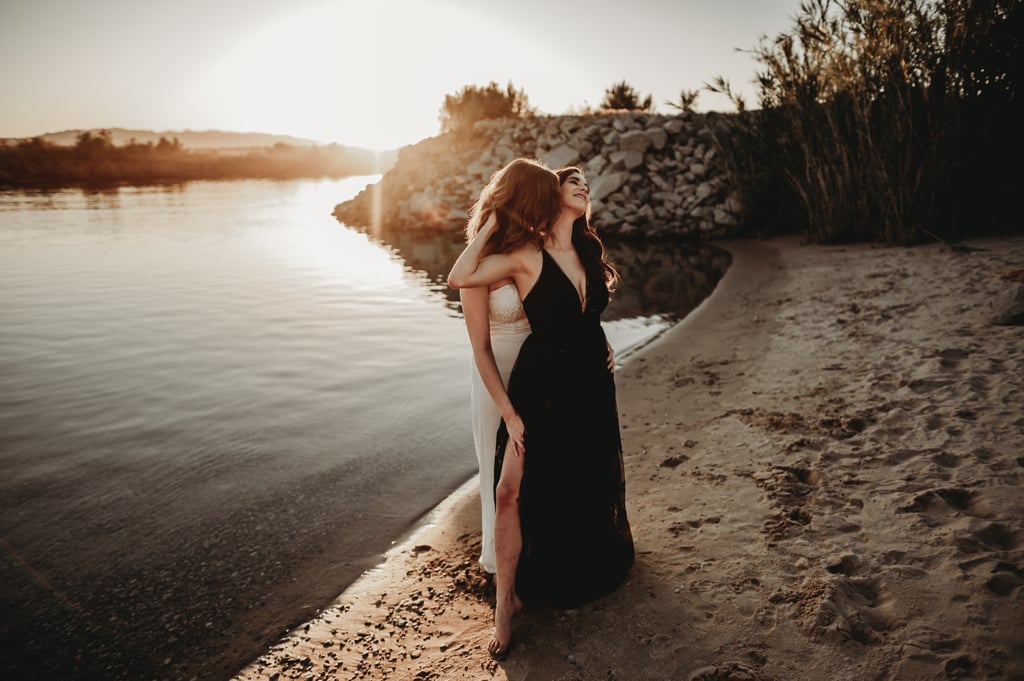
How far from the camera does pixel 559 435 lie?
2910 mm

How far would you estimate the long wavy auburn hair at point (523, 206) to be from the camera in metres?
→ 2.84

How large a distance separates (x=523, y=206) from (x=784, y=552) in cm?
221

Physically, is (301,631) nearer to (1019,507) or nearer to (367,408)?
(367,408)

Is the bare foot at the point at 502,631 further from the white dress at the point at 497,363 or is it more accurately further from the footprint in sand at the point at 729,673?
the footprint in sand at the point at 729,673

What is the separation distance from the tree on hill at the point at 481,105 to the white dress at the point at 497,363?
23327 mm

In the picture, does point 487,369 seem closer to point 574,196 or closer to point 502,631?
point 574,196

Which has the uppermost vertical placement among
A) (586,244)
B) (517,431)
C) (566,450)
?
(586,244)

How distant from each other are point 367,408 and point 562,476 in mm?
3839

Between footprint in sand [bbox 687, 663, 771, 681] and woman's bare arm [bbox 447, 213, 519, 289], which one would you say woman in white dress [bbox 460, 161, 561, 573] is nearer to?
woman's bare arm [bbox 447, 213, 519, 289]

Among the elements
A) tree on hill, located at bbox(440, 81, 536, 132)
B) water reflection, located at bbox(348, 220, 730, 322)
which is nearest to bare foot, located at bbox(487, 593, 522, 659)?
water reflection, located at bbox(348, 220, 730, 322)

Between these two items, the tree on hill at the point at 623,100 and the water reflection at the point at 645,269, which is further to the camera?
the tree on hill at the point at 623,100

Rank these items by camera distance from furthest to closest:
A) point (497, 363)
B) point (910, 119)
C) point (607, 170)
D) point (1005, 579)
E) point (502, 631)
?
point (607, 170) < point (910, 119) < point (497, 363) < point (502, 631) < point (1005, 579)

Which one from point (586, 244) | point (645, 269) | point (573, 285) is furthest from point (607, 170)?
point (573, 285)

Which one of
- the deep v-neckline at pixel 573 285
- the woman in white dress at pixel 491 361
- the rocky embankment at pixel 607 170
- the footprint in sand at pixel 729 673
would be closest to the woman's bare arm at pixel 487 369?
the woman in white dress at pixel 491 361
